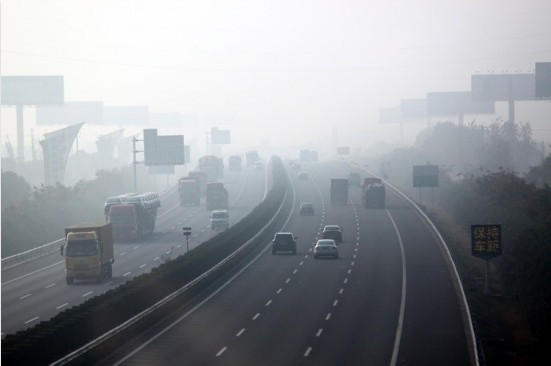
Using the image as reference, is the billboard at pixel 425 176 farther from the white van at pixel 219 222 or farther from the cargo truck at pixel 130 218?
the cargo truck at pixel 130 218

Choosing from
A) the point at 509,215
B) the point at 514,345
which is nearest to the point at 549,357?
the point at 514,345

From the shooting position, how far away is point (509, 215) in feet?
232

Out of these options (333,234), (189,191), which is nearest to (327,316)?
(333,234)

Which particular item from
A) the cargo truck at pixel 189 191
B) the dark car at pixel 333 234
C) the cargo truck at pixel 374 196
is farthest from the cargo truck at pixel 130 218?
the cargo truck at pixel 189 191

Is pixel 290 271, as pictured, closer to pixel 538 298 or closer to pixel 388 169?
pixel 538 298

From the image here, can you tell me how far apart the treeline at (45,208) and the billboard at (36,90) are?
71.0 ft

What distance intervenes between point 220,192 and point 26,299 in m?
60.8

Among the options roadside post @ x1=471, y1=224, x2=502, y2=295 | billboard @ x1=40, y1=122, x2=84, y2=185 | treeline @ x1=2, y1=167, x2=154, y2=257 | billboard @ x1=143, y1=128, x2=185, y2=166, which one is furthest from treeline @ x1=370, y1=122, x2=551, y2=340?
billboard @ x1=40, y1=122, x2=84, y2=185

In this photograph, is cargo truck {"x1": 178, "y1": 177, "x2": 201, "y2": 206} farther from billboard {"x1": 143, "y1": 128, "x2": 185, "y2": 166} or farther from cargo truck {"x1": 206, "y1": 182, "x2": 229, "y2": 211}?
billboard {"x1": 143, "y1": 128, "x2": 185, "y2": 166}

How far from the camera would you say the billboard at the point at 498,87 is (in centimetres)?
15938

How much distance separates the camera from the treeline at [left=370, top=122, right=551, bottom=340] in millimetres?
43625

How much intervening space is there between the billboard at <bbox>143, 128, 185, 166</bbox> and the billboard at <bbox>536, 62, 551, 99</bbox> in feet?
156

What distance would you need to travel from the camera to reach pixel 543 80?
128 m

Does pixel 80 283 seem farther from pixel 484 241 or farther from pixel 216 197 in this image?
pixel 216 197
